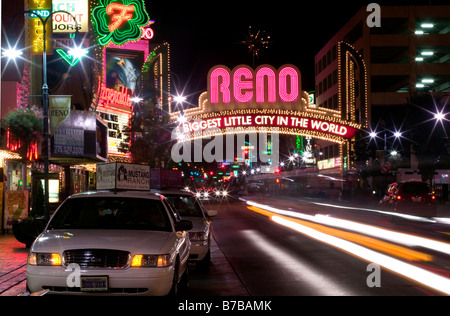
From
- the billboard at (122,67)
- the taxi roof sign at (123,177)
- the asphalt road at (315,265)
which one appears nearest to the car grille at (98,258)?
the asphalt road at (315,265)

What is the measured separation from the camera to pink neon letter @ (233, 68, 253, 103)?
1753 inches

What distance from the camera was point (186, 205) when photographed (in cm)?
1377

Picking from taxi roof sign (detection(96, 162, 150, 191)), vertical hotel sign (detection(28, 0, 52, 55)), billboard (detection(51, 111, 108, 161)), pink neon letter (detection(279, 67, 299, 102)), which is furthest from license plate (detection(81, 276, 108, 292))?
pink neon letter (detection(279, 67, 299, 102))

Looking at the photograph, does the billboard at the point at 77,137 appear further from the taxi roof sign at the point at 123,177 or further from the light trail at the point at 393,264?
the taxi roof sign at the point at 123,177

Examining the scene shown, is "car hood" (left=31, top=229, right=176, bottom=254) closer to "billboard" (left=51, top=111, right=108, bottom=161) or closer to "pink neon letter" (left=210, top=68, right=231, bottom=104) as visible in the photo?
"billboard" (left=51, top=111, right=108, bottom=161)

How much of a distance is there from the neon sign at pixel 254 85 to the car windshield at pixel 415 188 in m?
19.7

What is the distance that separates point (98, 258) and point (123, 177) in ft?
11.4

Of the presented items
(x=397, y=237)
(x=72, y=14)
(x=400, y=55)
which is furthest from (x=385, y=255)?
(x=400, y=55)

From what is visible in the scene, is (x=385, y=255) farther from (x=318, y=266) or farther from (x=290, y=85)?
(x=290, y=85)

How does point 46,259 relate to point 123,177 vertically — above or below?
below

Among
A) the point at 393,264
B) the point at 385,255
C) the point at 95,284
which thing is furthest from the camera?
the point at 385,255

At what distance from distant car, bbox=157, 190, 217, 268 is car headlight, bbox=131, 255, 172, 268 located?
4.03 m
